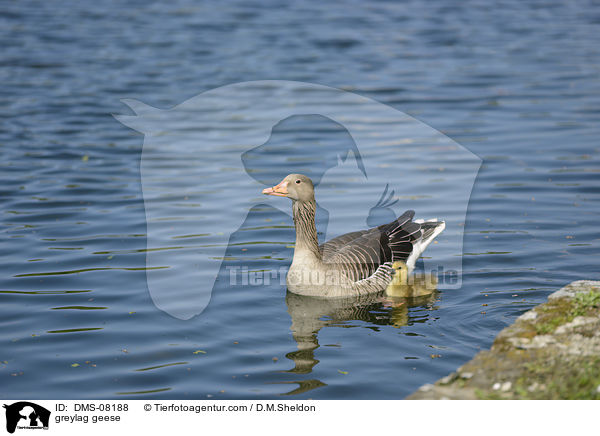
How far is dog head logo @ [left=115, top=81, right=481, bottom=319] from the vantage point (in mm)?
10938

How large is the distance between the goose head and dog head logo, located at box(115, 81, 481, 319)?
1625 mm

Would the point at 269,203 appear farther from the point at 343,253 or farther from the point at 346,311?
the point at 346,311

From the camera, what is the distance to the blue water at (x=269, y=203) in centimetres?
775

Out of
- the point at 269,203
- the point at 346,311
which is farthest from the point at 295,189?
the point at 269,203

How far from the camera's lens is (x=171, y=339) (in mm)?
8383

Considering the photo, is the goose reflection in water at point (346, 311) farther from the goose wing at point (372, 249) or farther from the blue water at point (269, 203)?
the goose wing at point (372, 249)

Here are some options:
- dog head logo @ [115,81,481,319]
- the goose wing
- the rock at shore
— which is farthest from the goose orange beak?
the rock at shore

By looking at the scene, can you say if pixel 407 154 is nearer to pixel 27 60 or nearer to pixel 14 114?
pixel 14 114

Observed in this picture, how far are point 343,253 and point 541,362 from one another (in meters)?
4.57

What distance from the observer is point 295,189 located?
9742 mm
